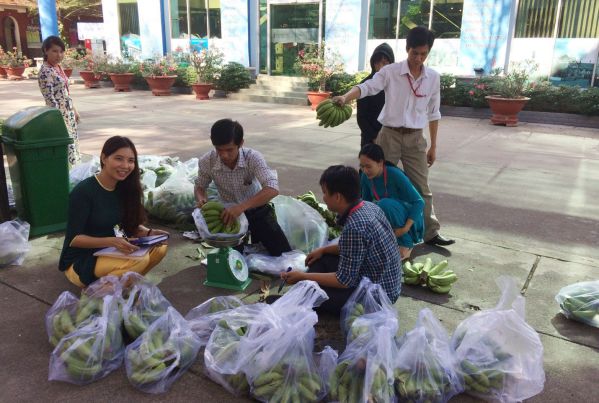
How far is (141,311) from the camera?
295 centimetres

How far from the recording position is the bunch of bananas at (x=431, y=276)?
3.80 meters

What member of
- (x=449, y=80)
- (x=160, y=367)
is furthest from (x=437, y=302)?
(x=449, y=80)

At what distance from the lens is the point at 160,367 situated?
2.62 m

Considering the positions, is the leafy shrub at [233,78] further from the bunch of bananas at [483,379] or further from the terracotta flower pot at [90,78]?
the bunch of bananas at [483,379]

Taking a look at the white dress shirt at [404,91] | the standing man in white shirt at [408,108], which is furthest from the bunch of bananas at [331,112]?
the white dress shirt at [404,91]

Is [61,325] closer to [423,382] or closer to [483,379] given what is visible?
[423,382]

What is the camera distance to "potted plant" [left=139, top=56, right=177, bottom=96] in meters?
17.8

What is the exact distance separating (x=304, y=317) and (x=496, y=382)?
1056 millimetres

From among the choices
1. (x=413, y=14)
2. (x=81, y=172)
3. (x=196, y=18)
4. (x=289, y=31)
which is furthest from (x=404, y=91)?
(x=196, y=18)

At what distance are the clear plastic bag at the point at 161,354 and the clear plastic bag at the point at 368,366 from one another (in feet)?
2.77

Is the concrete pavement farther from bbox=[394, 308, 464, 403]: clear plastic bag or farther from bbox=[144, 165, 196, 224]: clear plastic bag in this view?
bbox=[144, 165, 196, 224]: clear plastic bag

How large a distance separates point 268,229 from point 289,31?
14.4 meters

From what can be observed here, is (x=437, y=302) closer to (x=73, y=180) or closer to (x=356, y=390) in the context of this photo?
(x=356, y=390)

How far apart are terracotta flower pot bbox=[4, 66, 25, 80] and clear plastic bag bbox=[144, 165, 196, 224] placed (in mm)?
22912
